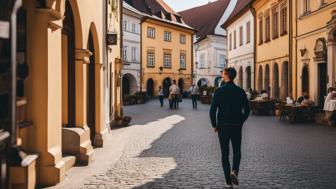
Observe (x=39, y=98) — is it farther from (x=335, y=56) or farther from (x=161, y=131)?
(x=335, y=56)

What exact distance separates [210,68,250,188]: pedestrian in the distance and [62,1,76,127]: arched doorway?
3730 millimetres

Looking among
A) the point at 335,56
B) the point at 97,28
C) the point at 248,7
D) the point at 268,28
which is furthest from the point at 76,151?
the point at 248,7

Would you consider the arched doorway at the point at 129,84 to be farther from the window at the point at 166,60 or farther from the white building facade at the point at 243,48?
the white building facade at the point at 243,48

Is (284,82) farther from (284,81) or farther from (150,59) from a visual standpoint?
(150,59)

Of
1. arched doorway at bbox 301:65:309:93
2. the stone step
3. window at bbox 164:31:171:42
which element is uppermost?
window at bbox 164:31:171:42

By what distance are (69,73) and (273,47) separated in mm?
21484

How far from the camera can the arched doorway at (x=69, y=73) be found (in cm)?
956

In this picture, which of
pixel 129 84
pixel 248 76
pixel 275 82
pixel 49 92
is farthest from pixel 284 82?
pixel 129 84

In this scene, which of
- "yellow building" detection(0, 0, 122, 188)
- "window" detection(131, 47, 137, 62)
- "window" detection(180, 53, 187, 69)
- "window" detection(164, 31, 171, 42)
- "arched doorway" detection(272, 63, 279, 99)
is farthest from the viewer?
"window" detection(180, 53, 187, 69)

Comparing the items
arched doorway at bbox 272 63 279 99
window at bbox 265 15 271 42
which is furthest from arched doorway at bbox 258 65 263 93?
arched doorway at bbox 272 63 279 99

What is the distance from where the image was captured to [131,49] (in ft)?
159

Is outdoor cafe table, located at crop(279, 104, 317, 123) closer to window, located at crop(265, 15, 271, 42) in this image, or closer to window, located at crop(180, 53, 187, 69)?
window, located at crop(265, 15, 271, 42)

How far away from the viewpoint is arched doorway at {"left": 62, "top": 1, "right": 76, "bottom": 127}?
31.4 feet

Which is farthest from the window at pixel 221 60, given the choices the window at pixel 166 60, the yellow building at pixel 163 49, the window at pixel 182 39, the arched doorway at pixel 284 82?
the arched doorway at pixel 284 82
